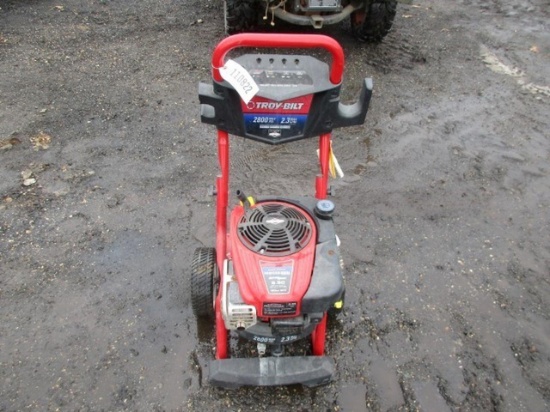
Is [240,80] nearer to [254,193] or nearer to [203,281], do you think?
[203,281]

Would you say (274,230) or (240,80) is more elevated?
(240,80)

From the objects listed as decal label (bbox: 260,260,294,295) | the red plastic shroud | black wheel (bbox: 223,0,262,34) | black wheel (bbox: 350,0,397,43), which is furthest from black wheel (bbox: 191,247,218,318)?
black wheel (bbox: 350,0,397,43)

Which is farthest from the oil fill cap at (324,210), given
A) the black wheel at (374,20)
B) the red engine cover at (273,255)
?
the black wheel at (374,20)

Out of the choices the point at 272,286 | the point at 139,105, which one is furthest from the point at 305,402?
the point at 139,105

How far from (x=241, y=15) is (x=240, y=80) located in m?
3.63

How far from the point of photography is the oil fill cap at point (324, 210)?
6.86 ft

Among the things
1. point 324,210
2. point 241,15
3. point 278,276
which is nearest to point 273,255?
point 278,276

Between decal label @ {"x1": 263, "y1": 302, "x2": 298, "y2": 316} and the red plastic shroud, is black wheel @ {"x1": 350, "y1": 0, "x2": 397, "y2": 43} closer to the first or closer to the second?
the red plastic shroud

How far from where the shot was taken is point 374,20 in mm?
5230

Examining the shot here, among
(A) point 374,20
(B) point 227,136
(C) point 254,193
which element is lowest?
(C) point 254,193

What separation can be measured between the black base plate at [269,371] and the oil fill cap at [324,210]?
2.21 ft

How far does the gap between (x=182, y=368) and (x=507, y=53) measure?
5140mm

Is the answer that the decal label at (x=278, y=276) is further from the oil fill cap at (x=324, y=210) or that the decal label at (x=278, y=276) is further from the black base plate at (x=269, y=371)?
the black base plate at (x=269, y=371)

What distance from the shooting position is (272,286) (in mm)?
1816
